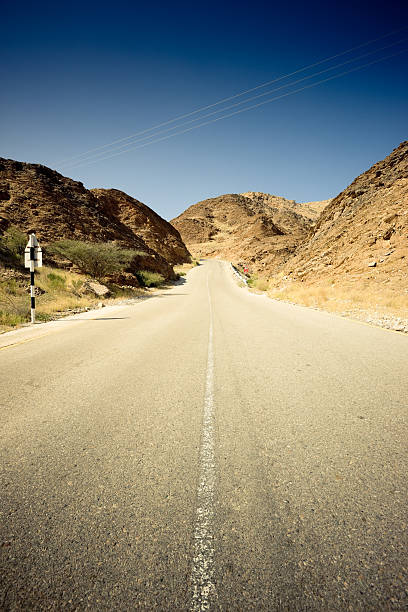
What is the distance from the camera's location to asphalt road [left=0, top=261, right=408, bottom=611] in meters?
1.33

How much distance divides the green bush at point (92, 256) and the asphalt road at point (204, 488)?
17.4 m

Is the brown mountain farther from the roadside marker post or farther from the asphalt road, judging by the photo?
the roadside marker post

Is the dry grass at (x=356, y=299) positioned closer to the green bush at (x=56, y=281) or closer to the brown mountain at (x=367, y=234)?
the brown mountain at (x=367, y=234)

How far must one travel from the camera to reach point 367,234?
17.9 meters

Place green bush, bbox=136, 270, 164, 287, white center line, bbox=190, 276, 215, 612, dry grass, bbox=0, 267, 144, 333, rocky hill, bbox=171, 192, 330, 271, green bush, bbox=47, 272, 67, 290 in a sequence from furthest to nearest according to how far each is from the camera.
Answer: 1. rocky hill, bbox=171, 192, 330, 271
2. green bush, bbox=136, 270, 164, 287
3. green bush, bbox=47, 272, 67, 290
4. dry grass, bbox=0, 267, 144, 333
5. white center line, bbox=190, 276, 215, 612

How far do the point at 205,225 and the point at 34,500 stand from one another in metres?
130

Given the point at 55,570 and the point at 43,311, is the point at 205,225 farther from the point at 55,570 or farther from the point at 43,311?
the point at 55,570

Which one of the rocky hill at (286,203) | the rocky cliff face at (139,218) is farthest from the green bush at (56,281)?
the rocky hill at (286,203)

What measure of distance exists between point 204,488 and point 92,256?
69.2 feet

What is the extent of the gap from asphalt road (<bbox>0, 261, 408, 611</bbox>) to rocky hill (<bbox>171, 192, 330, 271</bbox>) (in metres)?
43.5

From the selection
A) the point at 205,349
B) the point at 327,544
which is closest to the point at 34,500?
the point at 327,544

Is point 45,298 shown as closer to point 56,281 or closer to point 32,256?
point 56,281

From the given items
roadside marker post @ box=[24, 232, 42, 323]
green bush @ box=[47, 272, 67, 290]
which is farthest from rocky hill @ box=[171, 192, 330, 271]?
roadside marker post @ box=[24, 232, 42, 323]

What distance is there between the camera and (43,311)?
11273 mm
